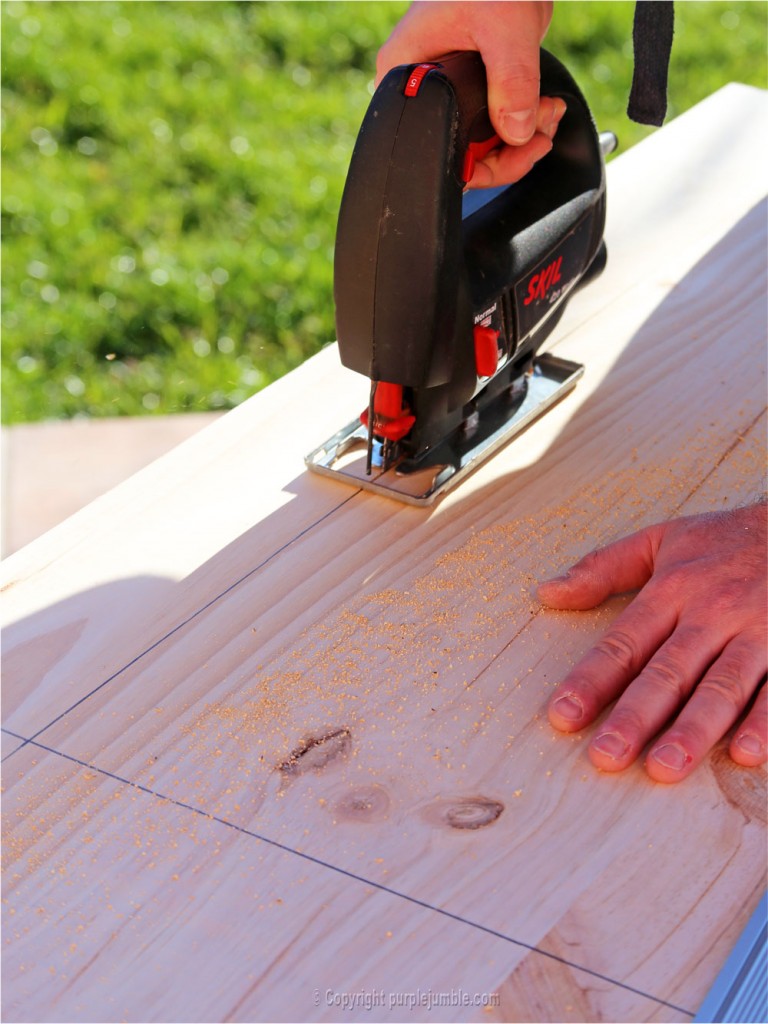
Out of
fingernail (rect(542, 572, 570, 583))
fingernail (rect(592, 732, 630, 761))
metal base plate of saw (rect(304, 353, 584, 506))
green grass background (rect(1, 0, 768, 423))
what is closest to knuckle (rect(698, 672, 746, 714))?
fingernail (rect(592, 732, 630, 761))

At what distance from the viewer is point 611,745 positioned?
1232 mm

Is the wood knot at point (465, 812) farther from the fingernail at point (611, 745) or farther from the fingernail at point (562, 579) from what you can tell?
the fingernail at point (562, 579)

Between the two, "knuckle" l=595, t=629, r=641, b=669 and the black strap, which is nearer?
"knuckle" l=595, t=629, r=641, b=669

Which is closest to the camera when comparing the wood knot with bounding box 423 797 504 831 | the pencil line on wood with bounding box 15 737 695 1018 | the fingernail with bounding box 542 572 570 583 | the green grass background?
the pencil line on wood with bounding box 15 737 695 1018

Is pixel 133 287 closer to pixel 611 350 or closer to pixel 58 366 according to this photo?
pixel 58 366

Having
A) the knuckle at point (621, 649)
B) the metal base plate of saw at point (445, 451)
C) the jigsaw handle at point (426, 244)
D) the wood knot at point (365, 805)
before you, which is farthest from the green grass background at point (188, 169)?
the wood knot at point (365, 805)

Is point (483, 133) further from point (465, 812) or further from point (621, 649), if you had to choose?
point (465, 812)

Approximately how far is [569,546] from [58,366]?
2413mm

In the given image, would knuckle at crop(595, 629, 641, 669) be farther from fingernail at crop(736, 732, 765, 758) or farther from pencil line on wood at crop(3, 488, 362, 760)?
→ pencil line on wood at crop(3, 488, 362, 760)

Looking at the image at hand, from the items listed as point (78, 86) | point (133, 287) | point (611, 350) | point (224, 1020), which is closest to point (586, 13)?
point (78, 86)

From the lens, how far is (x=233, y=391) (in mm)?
3566

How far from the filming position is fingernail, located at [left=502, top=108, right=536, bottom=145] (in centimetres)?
161

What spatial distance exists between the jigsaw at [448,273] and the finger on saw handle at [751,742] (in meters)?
0.57

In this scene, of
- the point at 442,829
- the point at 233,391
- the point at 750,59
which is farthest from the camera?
the point at 750,59
